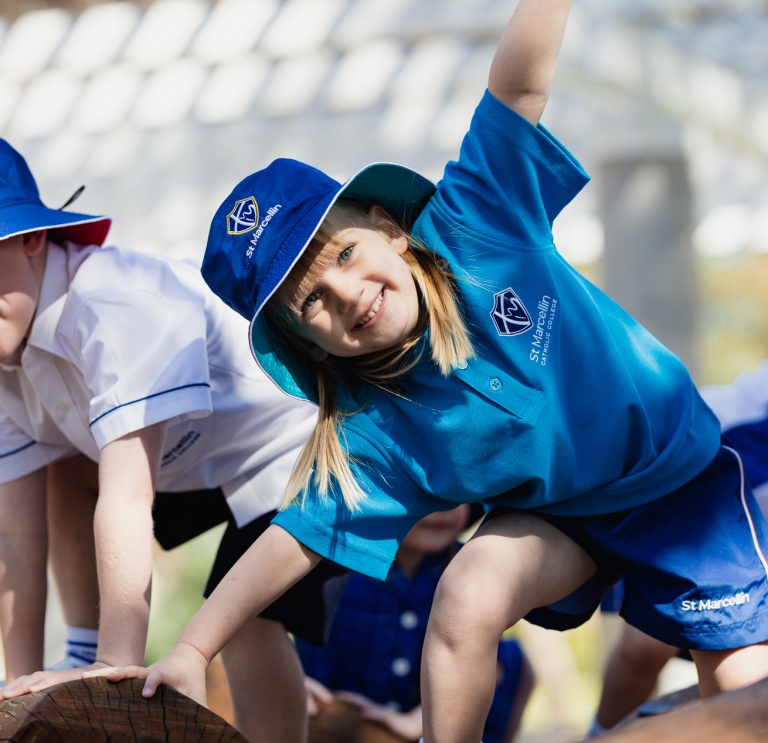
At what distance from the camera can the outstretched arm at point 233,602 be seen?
1841 millimetres

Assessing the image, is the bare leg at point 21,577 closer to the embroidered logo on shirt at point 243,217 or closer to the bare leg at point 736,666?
the embroidered logo on shirt at point 243,217

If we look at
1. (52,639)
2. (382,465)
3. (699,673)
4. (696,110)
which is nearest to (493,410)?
(382,465)

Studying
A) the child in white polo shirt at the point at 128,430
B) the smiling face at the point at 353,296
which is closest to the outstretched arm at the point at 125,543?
the child in white polo shirt at the point at 128,430

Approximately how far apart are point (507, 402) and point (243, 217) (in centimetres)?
52

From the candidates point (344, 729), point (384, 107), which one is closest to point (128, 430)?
point (344, 729)

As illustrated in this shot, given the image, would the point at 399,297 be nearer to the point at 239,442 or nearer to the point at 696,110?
the point at 239,442

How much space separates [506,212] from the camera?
1961mm

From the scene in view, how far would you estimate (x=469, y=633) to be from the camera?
72.3 inches

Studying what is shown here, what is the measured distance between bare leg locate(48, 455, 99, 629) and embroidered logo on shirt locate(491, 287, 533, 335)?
1.12m

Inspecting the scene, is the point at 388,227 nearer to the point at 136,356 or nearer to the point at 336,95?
the point at 136,356

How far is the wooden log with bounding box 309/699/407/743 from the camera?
3.16 metres

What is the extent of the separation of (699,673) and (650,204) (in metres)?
3.59

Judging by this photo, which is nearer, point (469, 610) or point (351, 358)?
point (469, 610)

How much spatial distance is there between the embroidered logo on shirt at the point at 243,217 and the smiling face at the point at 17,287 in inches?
18.6
